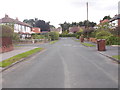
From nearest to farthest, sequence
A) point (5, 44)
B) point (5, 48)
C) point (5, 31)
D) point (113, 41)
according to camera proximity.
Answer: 1. point (5, 48)
2. point (5, 44)
3. point (5, 31)
4. point (113, 41)

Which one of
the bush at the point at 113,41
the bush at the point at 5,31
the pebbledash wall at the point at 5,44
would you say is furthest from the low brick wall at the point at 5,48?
the bush at the point at 113,41

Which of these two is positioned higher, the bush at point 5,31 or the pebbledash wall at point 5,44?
the bush at point 5,31

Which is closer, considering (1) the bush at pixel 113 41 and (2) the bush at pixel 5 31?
(2) the bush at pixel 5 31

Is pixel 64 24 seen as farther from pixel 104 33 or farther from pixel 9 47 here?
pixel 9 47

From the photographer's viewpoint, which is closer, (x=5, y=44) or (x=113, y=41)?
(x=5, y=44)

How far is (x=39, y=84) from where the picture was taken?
636 centimetres

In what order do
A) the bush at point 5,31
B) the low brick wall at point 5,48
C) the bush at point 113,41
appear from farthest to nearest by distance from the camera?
the bush at point 113,41 < the bush at point 5,31 < the low brick wall at point 5,48

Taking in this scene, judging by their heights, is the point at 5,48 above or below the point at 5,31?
below

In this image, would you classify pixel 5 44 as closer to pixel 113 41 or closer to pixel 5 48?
pixel 5 48

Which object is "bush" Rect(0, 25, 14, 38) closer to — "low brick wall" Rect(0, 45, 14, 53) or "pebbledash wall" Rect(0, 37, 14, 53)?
"pebbledash wall" Rect(0, 37, 14, 53)

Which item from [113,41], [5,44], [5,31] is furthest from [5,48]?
[113,41]

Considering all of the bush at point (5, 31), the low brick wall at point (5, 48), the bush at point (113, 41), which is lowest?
the low brick wall at point (5, 48)

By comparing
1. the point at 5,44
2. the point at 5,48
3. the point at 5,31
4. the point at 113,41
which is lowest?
the point at 5,48

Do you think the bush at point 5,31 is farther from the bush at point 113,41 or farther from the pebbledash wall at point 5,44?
the bush at point 113,41
